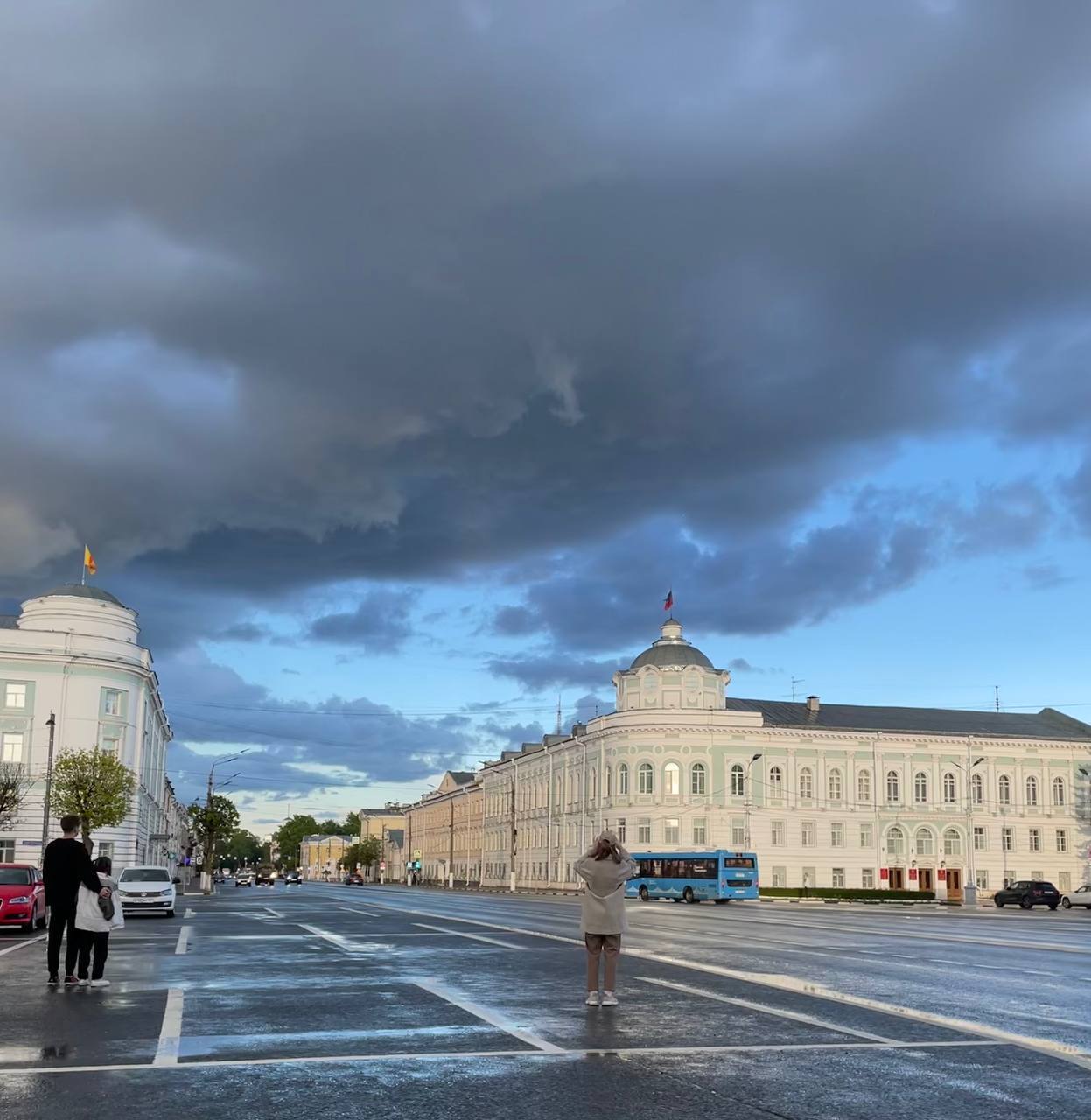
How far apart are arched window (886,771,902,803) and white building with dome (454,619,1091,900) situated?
0.33ft

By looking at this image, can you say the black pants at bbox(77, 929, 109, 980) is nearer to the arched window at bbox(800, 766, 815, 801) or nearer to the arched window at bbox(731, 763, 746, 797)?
the arched window at bbox(731, 763, 746, 797)

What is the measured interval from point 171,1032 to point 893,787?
9319 centimetres

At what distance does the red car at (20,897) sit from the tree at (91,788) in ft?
129

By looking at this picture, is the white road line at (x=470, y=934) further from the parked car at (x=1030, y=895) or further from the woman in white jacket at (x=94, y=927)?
the parked car at (x=1030, y=895)

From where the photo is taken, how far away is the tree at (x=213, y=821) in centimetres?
8825

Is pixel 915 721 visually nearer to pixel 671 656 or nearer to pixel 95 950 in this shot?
pixel 671 656

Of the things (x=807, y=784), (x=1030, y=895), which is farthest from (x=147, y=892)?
(x=807, y=784)

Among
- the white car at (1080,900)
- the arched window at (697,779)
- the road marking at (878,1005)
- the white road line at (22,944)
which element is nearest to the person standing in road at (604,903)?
the road marking at (878,1005)

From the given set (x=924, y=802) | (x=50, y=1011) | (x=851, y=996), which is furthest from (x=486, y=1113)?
(x=924, y=802)

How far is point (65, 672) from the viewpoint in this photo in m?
81.9

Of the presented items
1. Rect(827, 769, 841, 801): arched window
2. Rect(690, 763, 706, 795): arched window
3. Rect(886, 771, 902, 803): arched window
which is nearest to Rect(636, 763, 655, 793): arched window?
Rect(690, 763, 706, 795): arched window

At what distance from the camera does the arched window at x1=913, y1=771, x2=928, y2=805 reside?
9869cm

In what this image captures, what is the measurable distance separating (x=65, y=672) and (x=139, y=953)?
2579 inches

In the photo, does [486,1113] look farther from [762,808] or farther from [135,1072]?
[762,808]
